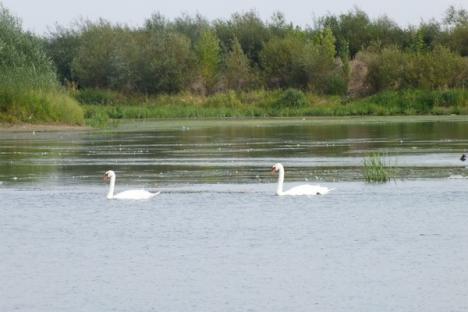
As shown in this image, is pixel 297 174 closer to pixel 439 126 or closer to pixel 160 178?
pixel 160 178

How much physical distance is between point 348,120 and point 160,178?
31184mm

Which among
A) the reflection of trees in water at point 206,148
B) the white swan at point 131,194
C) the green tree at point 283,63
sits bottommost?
the reflection of trees in water at point 206,148

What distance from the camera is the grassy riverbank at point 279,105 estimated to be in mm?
67062

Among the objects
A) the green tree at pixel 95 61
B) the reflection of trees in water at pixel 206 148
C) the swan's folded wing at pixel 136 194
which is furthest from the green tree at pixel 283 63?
the swan's folded wing at pixel 136 194

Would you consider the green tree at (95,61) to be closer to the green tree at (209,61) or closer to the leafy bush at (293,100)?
the green tree at (209,61)

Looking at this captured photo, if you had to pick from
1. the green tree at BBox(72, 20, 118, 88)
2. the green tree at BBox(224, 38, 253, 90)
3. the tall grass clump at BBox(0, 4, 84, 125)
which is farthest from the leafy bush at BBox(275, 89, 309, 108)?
the tall grass clump at BBox(0, 4, 84, 125)

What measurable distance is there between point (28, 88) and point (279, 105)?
60.5ft

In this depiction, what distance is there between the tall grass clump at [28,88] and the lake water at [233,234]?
1780cm

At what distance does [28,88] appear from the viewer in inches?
2206

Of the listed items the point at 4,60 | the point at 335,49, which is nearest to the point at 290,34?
the point at 335,49

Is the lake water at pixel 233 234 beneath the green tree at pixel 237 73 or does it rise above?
beneath

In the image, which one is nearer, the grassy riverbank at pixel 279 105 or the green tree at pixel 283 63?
the grassy riverbank at pixel 279 105

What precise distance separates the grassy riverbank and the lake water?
29.2 metres

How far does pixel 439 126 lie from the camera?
172 feet
